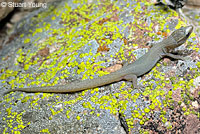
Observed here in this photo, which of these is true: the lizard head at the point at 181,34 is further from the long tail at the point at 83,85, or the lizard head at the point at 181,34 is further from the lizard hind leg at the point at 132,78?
the long tail at the point at 83,85

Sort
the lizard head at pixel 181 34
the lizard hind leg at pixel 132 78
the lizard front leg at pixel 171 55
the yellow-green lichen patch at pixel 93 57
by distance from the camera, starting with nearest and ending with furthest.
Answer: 1. the yellow-green lichen patch at pixel 93 57
2. the lizard hind leg at pixel 132 78
3. the lizard front leg at pixel 171 55
4. the lizard head at pixel 181 34

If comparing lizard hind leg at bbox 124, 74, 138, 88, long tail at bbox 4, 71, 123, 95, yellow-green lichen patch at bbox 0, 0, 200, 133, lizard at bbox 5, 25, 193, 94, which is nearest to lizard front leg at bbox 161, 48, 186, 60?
lizard at bbox 5, 25, 193, 94

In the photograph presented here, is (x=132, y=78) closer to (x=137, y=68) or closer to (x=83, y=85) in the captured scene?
(x=137, y=68)

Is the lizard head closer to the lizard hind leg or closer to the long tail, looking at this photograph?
the lizard hind leg

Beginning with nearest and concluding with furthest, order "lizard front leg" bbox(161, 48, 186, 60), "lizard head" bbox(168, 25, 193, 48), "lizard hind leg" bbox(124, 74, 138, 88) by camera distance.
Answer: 1. "lizard hind leg" bbox(124, 74, 138, 88)
2. "lizard front leg" bbox(161, 48, 186, 60)
3. "lizard head" bbox(168, 25, 193, 48)

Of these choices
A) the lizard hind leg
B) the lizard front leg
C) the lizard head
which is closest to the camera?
the lizard hind leg

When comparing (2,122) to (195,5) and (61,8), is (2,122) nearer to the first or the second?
(61,8)

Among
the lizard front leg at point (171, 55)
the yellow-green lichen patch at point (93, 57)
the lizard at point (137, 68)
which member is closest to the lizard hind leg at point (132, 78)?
the lizard at point (137, 68)

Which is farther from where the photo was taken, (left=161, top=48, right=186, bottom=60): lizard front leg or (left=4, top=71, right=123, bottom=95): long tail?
(left=161, top=48, right=186, bottom=60): lizard front leg

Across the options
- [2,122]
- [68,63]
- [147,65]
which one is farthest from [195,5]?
[2,122]
